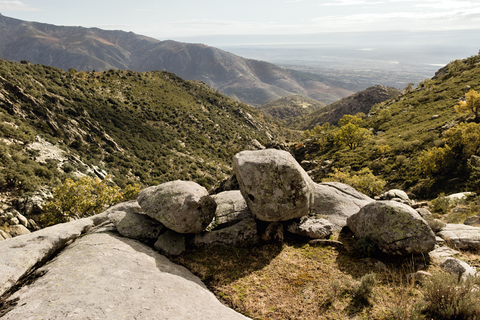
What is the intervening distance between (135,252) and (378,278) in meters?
12.6

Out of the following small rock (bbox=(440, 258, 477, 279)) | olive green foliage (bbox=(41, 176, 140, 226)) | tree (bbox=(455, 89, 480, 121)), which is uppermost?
tree (bbox=(455, 89, 480, 121))

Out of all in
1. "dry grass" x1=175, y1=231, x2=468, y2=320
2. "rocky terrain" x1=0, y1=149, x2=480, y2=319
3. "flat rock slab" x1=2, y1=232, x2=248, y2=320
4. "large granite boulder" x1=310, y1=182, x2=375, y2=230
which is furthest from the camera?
"large granite boulder" x1=310, y1=182, x2=375, y2=230

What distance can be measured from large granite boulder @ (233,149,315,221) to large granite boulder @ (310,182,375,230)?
Answer: 375cm

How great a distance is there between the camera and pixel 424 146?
39.8 m

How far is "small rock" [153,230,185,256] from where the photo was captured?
13188 mm

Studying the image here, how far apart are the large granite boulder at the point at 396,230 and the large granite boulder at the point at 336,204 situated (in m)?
3.31

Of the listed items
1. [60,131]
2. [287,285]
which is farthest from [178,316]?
[60,131]

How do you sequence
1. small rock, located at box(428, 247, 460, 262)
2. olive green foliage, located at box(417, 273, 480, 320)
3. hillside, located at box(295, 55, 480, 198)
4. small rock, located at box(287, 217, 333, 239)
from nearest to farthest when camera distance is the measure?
olive green foliage, located at box(417, 273, 480, 320), small rock, located at box(428, 247, 460, 262), small rock, located at box(287, 217, 333, 239), hillside, located at box(295, 55, 480, 198)

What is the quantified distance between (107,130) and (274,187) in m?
77.2

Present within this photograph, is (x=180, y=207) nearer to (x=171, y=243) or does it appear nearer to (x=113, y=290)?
(x=171, y=243)

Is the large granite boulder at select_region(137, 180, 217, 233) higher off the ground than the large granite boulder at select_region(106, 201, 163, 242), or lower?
higher

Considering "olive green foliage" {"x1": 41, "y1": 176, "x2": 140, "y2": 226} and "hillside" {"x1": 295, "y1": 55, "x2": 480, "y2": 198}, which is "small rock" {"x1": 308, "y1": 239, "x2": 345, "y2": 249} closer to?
"hillside" {"x1": 295, "y1": 55, "x2": 480, "y2": 198}

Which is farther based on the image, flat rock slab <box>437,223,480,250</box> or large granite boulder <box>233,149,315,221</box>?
large granite boulder <box>233,149,315,221</box>

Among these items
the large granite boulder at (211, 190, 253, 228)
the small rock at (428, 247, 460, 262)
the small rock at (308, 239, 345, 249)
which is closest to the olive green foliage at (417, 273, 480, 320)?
the small rock at (428, 247, 460, 262)
